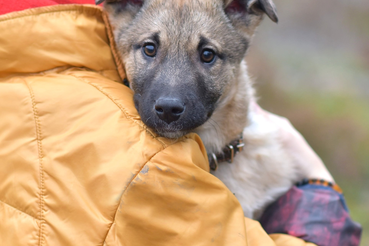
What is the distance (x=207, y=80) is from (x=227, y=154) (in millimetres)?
563

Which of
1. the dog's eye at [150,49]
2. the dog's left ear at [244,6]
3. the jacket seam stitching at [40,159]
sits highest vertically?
the dog's left ear at [244,6]

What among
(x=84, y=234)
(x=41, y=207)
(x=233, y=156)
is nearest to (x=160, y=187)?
(x=84, y=234)

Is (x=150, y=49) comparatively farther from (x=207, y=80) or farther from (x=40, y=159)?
(x=40, y=159)

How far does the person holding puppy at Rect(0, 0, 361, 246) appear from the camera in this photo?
1.53m

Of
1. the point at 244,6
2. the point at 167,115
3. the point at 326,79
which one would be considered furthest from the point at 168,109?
the point at 326,79

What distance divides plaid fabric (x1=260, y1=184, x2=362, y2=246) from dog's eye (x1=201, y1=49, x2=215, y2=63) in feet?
3.81

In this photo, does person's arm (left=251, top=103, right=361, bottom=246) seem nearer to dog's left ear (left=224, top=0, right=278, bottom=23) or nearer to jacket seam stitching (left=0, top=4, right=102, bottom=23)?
dog's left ear (left=224, top=0, right=278, bottom=23)

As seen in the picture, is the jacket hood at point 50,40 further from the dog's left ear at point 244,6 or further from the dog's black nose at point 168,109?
the dog's left ear at point 244,6

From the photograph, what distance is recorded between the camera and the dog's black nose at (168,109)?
6.24 ft

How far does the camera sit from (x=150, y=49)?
2270 millimetres

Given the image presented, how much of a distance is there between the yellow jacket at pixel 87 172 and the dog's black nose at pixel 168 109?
0.17 meters

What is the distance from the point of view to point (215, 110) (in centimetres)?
254

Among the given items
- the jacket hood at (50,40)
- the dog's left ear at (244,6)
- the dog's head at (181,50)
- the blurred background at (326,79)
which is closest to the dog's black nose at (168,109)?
the dog's head at (181,50)

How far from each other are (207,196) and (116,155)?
462 mm
